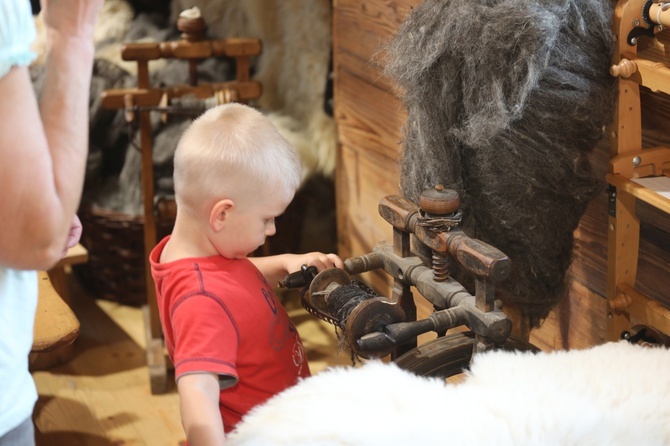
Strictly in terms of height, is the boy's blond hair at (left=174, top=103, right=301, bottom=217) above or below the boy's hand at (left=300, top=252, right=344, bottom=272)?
above

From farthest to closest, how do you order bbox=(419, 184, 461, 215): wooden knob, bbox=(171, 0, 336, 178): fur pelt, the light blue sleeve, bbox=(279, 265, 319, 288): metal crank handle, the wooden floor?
bbox=(171, 0, 336, 178): fur pelt
the wooden floor
bbox=(279, 265, 319, 288): metal crank handle
bbox=(419, 184, 461, 215): wooden knob
the light blue sleeve

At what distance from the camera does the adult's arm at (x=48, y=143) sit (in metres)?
0.78

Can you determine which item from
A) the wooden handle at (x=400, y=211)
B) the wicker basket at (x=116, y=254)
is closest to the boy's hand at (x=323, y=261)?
the wooden handle at (x=400, y=211)

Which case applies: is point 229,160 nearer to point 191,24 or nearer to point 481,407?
point 481,407

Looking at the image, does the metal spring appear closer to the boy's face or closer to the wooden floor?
the boy's face

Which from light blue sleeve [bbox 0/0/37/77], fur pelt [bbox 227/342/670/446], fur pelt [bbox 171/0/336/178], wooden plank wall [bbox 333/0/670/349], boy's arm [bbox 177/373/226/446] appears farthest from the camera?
fur pelt [bbox 171/0/336/178]

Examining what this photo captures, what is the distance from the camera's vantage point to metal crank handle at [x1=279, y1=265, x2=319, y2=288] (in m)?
1.32

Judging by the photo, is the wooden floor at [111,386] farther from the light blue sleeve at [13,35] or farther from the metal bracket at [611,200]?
the light blue sleeve at [13,35]

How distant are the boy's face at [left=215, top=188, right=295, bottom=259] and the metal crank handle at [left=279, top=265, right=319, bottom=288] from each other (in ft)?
0.34

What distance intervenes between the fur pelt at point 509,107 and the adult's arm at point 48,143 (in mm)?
578

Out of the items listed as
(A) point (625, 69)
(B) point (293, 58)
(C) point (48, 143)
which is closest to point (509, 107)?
(A) point (625, 69)

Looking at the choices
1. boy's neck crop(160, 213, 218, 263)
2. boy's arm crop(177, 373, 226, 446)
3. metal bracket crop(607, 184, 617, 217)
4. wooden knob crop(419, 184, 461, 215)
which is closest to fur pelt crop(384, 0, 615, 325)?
metal bracket crop(607, 184, 617, 217)

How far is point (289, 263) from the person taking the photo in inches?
55.1

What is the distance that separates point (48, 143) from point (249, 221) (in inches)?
16.4
